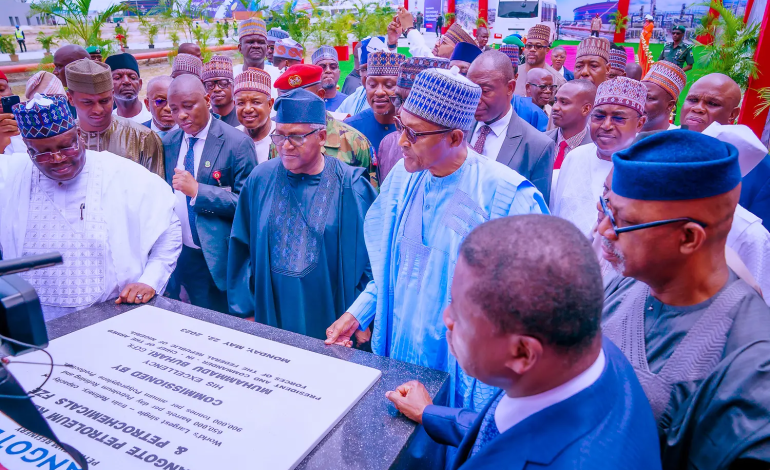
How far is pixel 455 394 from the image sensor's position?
203cm

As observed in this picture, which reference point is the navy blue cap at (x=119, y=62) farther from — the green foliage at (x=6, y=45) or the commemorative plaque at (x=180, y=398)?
the green foliage at (x=6, y=45)

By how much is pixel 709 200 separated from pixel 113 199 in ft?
7.90

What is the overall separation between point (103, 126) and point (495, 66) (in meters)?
3.00

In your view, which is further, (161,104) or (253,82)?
(161,104)

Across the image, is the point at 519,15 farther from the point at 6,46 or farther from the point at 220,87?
the point at 6,46

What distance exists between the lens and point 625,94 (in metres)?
3.31

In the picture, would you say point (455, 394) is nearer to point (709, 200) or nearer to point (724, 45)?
point (709, 200)

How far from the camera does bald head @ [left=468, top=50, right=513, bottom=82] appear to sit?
12.1 ft

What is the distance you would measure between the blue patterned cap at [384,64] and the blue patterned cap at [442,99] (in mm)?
2231

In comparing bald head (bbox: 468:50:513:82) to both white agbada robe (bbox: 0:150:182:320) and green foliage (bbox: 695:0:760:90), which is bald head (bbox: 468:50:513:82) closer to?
white agbada robe (bbox: 0:150:182:320)

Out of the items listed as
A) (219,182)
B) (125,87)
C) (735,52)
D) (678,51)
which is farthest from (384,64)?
(678,51)

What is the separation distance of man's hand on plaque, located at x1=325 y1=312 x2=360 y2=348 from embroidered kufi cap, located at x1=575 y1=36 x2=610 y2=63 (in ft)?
17.3

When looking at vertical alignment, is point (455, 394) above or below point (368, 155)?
below

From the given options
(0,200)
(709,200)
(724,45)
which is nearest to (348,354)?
(709,200)
